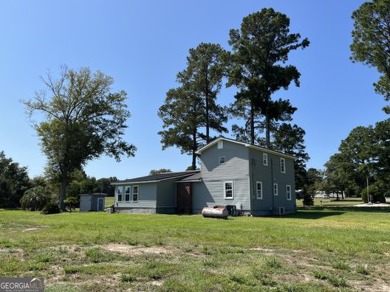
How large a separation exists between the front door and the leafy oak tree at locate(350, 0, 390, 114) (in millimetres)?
20692

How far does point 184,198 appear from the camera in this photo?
29797mm

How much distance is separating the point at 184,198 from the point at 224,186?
4.12 m

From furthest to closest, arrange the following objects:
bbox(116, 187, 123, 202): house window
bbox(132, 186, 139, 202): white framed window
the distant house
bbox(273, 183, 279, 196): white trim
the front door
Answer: bbox(116, 187, 123, 202): house window < bbox(132, 186, 139, 202): white framed window < bbox(273, 183, 279, 196): white trim < the front door < the distant house

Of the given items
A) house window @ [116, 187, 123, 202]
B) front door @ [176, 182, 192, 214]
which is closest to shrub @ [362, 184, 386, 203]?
front door @ [176, 182, 192, 214]

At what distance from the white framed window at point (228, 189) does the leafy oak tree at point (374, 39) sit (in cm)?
1859

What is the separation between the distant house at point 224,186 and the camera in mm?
26656

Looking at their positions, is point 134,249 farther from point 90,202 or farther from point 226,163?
point 90,202

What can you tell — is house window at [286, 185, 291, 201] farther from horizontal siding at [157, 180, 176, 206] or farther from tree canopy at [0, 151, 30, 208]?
tree canopy at [0, 151, 30, 208]

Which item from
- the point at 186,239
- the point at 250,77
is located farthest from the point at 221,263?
the point at 250,77

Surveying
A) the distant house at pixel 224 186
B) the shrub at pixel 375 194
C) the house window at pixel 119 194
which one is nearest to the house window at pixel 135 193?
the distant house at pixel 224 186

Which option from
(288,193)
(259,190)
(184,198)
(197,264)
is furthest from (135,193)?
(197,264)

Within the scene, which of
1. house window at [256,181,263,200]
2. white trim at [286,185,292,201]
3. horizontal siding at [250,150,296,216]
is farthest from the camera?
white trim at [286,185,292,201]

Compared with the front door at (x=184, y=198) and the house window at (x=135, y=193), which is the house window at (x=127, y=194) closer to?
the house window at (x=135, y=193)

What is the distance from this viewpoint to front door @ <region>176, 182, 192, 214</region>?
2927 cm
